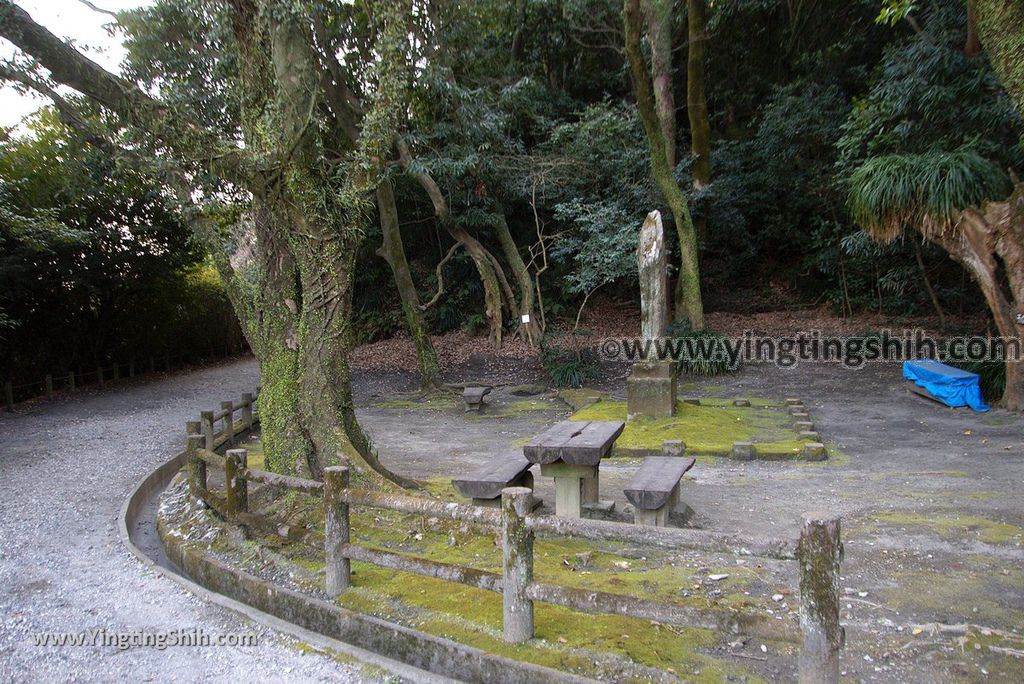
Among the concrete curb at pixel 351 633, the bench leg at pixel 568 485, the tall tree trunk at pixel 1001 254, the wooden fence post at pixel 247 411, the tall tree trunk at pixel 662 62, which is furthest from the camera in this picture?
the tall tree trunk at pixel 662 62

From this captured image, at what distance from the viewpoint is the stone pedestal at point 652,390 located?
9.88 metres

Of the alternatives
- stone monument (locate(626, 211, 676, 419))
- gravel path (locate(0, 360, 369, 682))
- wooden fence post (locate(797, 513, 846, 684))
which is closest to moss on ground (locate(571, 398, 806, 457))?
stone monument (locate(626, 211, 676, 419))

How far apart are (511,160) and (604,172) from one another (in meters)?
2.23

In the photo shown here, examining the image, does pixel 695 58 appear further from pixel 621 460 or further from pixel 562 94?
pixel 621 460

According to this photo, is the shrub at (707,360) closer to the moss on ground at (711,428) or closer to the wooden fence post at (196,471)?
the moss on ground at (711,428)

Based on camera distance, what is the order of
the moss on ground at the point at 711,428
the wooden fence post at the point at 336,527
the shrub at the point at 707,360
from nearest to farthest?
the wooden fence post at the point at 336,527 → the moss on ground at the point at 711,428 → the shrub at the point at 707,360

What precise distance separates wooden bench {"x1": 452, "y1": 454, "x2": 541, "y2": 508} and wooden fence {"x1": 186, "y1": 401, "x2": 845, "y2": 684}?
1.25 metres

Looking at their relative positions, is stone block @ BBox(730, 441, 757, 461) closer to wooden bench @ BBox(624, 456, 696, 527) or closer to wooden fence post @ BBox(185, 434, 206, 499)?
wooden bench @ BBox(624, 456, 696, 527)

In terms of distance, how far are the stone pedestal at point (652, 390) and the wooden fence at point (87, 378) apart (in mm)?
11742

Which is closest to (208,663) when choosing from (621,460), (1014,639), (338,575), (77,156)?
(338,575)

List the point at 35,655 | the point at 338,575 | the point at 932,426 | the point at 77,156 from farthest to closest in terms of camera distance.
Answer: the point at 77,156 → the point at 932,426 → the point at 338,575 → the point at 35,655

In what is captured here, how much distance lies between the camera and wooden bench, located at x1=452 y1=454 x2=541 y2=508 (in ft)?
17.1

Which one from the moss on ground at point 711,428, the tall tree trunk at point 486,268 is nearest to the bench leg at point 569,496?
the moss on ground at point 711,428

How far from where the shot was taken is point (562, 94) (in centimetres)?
1816
